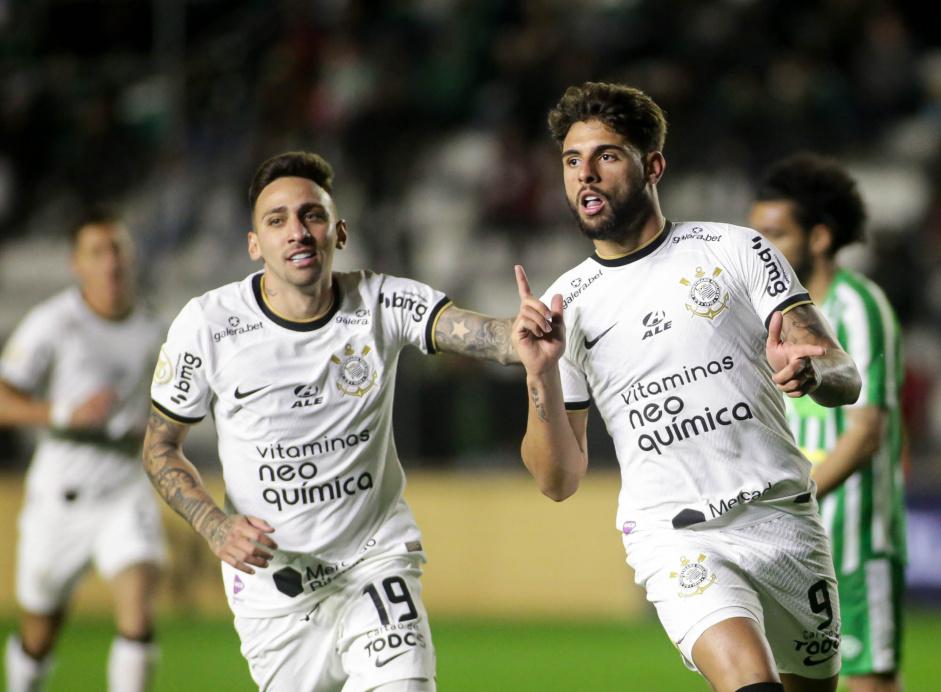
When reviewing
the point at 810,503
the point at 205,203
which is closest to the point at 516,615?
the point at 205,203

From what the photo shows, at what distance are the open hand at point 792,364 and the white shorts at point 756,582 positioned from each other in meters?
0.62

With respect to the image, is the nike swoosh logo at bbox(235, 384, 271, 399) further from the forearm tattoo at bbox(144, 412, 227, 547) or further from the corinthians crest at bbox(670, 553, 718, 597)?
the corinthians crest at bbox(670, 553, 718, 597)

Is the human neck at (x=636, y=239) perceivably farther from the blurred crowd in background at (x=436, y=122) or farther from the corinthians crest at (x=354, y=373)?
the blurred crowd in background at (x=436, y=122)

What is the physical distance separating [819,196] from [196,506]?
276 centimetres

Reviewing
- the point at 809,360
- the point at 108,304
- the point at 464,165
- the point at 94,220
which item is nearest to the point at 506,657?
Answer: the point at 108,304

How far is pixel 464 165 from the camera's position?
16.3 m

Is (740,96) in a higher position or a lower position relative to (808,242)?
higher

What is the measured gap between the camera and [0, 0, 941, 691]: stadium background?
1266 centimetres

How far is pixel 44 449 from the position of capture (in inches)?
317

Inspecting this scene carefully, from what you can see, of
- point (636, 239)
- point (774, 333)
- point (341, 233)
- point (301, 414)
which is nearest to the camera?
point (774, 333)

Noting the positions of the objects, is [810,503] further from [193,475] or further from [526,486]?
[526,486]

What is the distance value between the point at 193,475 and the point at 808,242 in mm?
2611

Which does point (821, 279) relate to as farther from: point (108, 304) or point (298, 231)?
point (108, 304)

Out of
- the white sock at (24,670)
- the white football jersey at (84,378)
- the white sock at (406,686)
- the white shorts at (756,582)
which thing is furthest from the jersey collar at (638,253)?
the white sock at (24,670)
